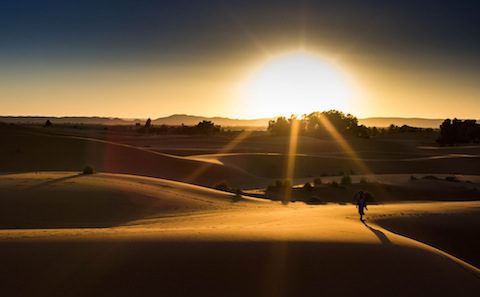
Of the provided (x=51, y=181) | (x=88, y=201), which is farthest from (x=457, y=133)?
(x=88, y=201)

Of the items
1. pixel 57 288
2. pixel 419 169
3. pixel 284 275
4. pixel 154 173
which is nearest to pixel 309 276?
pixel 284 275

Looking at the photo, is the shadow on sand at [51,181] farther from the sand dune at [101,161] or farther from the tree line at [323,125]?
the tree line at [323,125]

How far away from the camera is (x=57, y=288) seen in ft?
19.8

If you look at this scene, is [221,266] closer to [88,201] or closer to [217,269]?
[217,269]

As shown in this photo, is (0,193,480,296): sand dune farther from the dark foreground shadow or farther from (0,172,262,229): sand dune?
(0,172,262,229): sand dune

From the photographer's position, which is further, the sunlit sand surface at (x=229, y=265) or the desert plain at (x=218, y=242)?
the desert plain at (x=218, y=242)

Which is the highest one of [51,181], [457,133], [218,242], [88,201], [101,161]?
[457,133]

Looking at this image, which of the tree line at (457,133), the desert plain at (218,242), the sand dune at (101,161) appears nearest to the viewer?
the desert plain at (218,242)

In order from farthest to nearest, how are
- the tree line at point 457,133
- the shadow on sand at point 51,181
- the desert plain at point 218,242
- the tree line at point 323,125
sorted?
the tree line at point 323,125 < the tree line at point 457,133 < the shadow on sand at point 51,181 < the desert plain at point 218,242

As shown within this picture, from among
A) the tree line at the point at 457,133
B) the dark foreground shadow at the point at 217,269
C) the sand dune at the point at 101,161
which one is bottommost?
the sand dune at the point at 101,161

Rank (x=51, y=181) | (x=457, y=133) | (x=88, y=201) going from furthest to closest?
(x=457, y=133) → (x=51, y=181) → (x=88, y=201)

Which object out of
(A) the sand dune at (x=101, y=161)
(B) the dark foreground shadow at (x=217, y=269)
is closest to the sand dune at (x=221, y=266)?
(B) the dark foreground shadow at (x=217, y=269)

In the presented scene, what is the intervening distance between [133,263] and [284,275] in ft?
7.24

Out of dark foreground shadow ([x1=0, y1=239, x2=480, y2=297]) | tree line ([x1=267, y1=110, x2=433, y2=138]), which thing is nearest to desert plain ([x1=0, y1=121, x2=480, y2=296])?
dark foreground shadow ([x1=0, y1=239, x2=480, y2=297])
